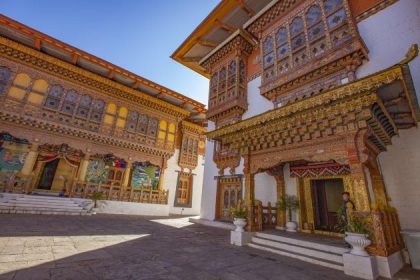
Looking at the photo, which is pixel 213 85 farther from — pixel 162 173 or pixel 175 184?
pixel 175 184

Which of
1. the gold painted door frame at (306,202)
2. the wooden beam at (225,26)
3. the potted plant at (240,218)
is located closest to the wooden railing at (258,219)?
the potted plant at (240,218)

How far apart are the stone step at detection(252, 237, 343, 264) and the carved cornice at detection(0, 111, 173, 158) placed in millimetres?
11184

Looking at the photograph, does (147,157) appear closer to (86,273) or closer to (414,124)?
(86,273)

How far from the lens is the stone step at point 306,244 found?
4.32 m

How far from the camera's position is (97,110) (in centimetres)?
1353

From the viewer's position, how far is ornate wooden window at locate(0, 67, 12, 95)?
1079 centimetres

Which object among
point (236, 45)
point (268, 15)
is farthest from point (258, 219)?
point (236, 45)

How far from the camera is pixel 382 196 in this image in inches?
207

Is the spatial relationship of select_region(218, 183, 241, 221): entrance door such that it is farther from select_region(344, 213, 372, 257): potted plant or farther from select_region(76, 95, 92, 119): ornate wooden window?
select_region(76, 95, 92, 119): ornate wooden window

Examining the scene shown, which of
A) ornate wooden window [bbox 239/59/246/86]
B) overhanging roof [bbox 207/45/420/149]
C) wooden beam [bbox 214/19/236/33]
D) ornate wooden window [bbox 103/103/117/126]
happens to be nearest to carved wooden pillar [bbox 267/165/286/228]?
overhanging roof [bbox 207/45/420/149]

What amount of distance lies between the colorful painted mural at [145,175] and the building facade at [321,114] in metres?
6.04

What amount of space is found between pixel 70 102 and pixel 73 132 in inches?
77.8

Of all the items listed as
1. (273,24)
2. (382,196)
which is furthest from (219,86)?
(382,196)

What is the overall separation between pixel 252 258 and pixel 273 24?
9487mm
